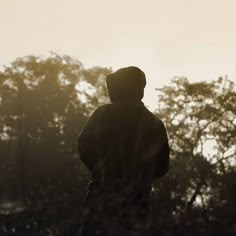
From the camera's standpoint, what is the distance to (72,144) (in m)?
52.5

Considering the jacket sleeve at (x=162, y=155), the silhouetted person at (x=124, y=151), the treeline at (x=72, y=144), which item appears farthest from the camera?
the treeline at (x=72, y=144)

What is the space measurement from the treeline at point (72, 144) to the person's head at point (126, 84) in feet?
129

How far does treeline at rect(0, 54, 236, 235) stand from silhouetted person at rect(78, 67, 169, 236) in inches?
1545

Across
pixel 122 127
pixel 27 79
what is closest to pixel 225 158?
pixel 27 79

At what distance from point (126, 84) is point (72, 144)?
46.2 metres

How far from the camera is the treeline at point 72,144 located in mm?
49000

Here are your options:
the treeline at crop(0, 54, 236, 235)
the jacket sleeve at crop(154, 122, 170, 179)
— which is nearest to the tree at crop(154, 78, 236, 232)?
the treeline at crop(0, 54, 236, 235)

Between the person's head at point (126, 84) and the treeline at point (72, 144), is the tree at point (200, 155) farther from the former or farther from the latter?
the person's head at point (126, 84)

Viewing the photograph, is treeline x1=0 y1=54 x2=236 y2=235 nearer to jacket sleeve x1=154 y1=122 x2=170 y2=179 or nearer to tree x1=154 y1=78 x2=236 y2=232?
tree x1=154 y1=78 x2=236 y2=232

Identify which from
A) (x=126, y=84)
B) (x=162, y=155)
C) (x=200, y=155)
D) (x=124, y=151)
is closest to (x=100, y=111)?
(x=126, y=84)

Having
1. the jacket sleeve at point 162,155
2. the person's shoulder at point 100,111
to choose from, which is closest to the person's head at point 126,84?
the person's shoulder at point 100,111

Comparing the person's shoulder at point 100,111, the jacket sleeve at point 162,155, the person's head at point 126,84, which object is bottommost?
the jacket sleeve at point 162,155

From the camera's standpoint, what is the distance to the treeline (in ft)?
161

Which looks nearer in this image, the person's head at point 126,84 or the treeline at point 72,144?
the person's head at point 126,84
